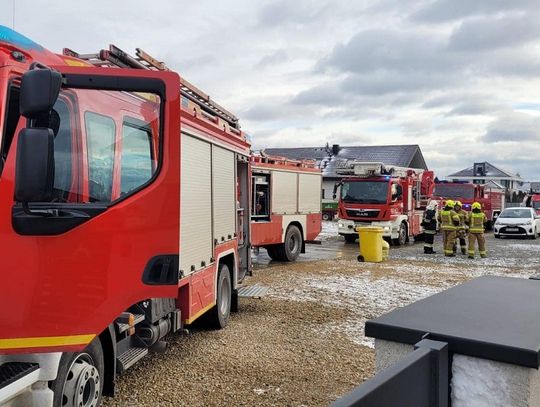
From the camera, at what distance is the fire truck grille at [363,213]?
1723 centimetres

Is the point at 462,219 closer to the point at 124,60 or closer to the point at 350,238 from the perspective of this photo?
the point at 350,238

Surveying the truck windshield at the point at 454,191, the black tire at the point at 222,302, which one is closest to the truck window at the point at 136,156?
the black tire at the point at 222,302

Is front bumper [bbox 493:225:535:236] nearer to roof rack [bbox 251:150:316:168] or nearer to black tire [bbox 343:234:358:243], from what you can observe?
black tire [bbox 343:234:358:243]

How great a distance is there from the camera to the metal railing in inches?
46.0

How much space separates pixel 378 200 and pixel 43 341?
15271 mm

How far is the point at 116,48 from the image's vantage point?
12.5 feet

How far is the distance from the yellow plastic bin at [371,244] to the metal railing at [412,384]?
12.1 m

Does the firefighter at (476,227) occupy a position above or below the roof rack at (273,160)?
below

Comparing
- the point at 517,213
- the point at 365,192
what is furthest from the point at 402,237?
the point at 517,213

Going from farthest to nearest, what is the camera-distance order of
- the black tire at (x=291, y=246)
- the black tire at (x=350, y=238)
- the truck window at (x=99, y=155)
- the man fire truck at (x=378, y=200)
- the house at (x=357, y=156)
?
the house at (x=357, y=156), the black tire at (x=350, y=238), the man fire truck at (x=378, y=200), the black tire at (x=291, y=246), the truck window at (x=99, y=155)

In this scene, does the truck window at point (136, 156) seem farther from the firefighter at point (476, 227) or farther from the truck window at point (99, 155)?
the firefighter at point (476, 227)

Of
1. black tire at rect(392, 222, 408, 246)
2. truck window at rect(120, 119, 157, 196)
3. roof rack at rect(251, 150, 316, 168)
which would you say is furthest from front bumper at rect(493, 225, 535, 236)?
truck window at rect(120, 119, 157, 196)

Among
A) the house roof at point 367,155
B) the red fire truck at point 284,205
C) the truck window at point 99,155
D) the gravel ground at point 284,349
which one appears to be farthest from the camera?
the house roof at point 367,155

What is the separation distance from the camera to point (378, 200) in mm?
17250
